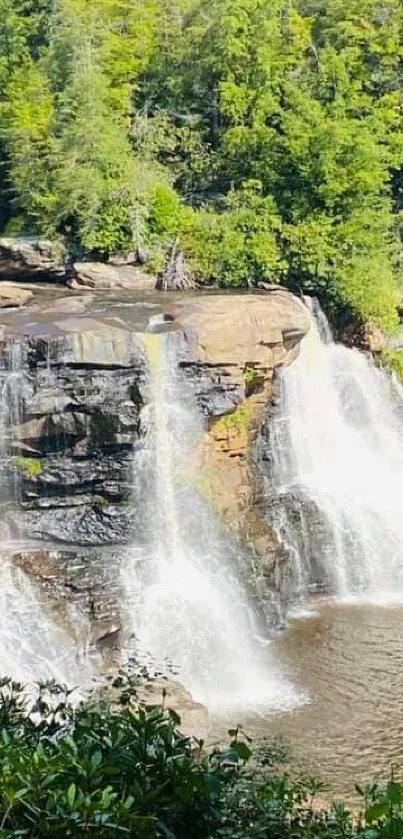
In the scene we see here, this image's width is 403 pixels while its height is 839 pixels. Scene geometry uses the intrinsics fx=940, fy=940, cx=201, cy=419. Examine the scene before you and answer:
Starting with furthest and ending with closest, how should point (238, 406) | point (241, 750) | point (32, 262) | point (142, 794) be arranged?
point (32, 262)
point (238, 406)
point (241, 750)
point (142, 794)

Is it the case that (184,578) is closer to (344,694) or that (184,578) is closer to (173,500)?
(173,500)

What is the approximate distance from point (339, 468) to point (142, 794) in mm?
13188

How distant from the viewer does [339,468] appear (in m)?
15.9

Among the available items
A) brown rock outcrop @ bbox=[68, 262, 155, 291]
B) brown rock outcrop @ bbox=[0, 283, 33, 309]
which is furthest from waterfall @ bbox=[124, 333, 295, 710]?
brown rock outcrop @ bbox=[68, 262, 155, 291]

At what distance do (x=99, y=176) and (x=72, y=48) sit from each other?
4655 mm

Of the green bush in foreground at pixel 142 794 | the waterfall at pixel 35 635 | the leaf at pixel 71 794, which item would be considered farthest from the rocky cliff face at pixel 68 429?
the leaf at pixel 71 794

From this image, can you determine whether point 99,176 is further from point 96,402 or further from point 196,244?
point 96,402

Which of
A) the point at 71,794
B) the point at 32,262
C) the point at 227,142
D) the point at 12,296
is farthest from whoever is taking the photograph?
the point at 227,142

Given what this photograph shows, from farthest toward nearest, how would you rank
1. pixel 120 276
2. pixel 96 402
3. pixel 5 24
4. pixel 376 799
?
1. pixel 5 24
2. pixel 120 276
3. pixel 96 402
4. pixel 376 799

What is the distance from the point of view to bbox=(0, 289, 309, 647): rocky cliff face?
1259 cm

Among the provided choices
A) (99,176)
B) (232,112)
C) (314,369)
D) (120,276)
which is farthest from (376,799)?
(232,112)

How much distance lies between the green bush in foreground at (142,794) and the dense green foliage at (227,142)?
15326mm

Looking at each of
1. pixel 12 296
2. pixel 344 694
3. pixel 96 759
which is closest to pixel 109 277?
pixel 12 296

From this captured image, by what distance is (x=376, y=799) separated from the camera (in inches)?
128
